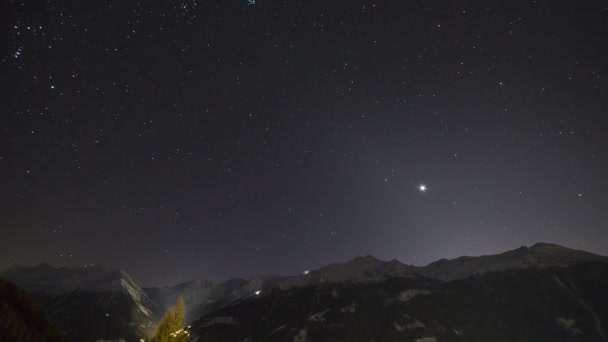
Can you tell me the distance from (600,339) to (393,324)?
96.8m

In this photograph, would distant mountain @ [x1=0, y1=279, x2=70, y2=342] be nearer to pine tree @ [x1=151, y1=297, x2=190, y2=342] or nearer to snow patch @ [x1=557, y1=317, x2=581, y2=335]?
pine tree @ [x1=151, y1=297, x2=190, y2=342]

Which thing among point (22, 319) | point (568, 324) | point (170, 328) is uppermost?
point (22, 319)

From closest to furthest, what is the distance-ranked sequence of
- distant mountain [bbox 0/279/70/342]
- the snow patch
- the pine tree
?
1. distant mountain [bbox 0/279/70/342]
2. the pine tree
3. the snow patch

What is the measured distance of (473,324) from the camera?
185 metres

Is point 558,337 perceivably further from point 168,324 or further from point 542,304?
point 168,324

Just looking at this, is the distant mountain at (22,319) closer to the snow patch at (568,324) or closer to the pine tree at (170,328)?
the pine tree at (170,328)

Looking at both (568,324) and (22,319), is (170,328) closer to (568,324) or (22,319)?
(22,319)

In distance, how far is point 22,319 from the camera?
907 cm

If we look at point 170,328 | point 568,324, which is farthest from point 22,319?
point 568,324

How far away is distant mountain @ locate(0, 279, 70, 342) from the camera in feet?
28.6

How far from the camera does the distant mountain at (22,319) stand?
8719mm

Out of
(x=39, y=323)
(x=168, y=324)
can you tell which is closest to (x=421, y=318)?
(x=168, y=324)

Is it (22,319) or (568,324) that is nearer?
(22,319)

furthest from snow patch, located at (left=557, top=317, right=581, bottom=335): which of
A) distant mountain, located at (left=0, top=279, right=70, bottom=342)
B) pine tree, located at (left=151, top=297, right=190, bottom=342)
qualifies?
distant mountain, located at (left=0, top=279, right=70, bottom=342)
